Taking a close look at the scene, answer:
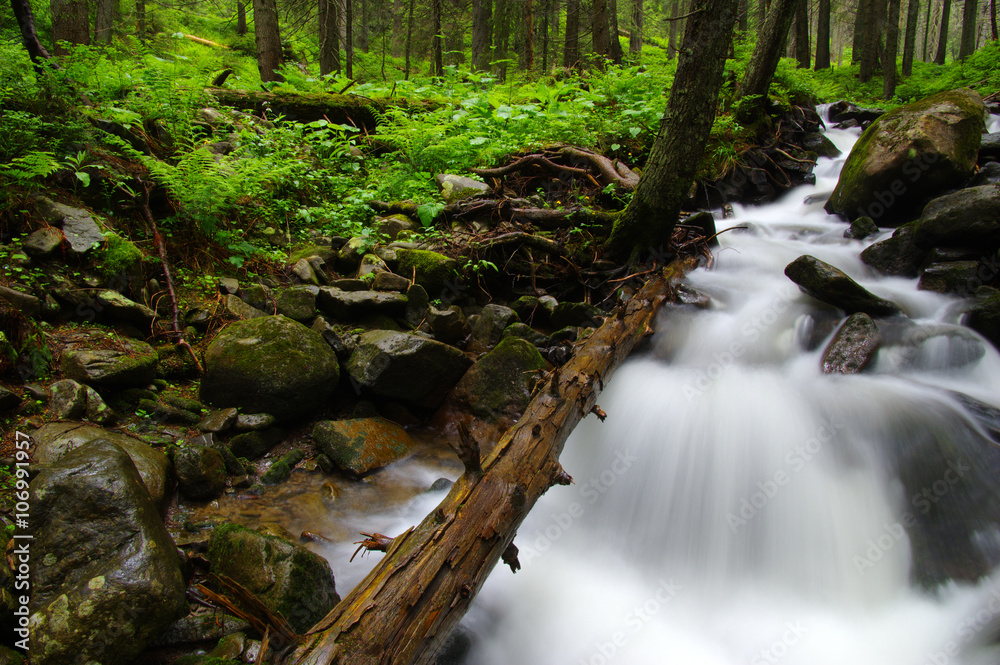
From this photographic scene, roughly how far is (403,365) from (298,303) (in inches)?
48.6

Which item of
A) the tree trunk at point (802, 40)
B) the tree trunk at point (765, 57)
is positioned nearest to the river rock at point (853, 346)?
the tree trunk at point (765, 57)

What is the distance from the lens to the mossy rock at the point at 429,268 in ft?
17.5

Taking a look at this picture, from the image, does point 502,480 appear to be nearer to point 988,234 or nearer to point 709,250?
point 709,250

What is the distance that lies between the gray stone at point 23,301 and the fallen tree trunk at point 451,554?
10.3ft

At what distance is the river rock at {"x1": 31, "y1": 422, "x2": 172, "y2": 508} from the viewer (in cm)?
268

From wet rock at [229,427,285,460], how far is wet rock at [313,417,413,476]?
32 cm

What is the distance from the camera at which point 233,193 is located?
16.0 ft

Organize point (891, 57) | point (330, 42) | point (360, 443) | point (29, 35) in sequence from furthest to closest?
point (891, 57)
point (330, 42)
point (29, 35)
point (360, 443)

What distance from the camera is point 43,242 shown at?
375cm

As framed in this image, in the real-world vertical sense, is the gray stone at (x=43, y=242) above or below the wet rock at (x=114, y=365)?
above

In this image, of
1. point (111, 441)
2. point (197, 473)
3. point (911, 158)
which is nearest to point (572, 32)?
point (911, 158)

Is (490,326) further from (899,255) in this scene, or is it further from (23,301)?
(899,255)

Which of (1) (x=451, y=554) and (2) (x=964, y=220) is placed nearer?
(1) (x=451, y=554)

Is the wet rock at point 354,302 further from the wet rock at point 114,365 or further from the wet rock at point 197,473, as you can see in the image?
the wet rock at point 197,473
